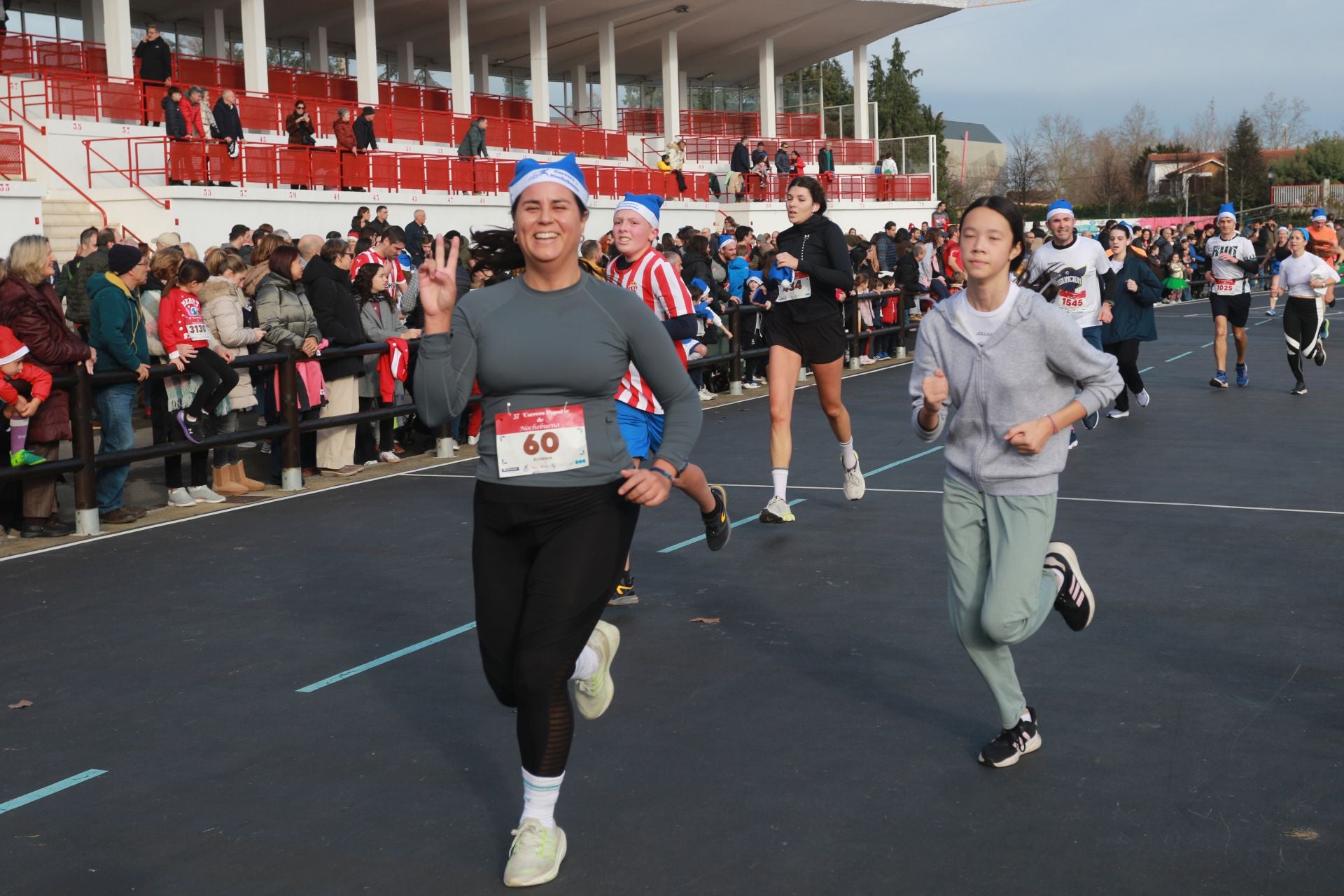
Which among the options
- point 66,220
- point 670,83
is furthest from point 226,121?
point 670,83

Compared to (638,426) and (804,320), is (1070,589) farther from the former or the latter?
(804,320)

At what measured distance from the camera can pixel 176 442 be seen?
35.0ft

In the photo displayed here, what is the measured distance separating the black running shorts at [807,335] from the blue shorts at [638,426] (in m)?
2.85

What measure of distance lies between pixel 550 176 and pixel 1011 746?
2.52 metres

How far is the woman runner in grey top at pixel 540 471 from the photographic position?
4.06 m

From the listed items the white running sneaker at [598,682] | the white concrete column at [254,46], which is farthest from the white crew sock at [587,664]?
the white concrete column at [254,46]

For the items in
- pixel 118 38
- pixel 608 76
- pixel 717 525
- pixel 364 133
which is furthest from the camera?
pixel 608 76

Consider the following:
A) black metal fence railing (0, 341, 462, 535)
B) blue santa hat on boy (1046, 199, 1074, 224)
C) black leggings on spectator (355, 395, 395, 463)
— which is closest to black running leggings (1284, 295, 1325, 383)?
blue santa hat on boy (1046, 199, 1074, 224)

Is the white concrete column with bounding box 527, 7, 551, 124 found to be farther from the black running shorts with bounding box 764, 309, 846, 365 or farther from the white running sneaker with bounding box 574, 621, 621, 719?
the white running sneaker with bounding box 574, 621, 621, 719

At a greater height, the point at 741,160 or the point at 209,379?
the point at 741,160

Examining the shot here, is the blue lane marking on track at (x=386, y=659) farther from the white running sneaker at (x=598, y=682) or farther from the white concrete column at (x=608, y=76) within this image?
the white concrete column at (x=608, y=76)

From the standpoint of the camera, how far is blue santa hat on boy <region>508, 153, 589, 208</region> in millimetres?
4184

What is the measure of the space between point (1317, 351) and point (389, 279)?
11.2 meters

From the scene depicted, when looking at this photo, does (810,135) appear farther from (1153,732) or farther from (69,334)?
(1153,732)
